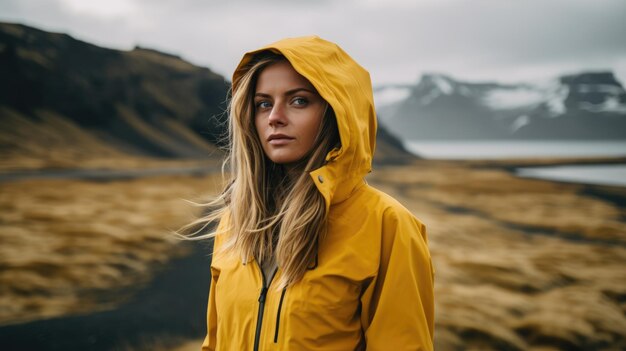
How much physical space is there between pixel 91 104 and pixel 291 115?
7774 centimetres

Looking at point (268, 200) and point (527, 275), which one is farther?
point (527, 275)

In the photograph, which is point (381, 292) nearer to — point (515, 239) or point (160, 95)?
point (515, 239)

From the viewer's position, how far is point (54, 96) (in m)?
66.4

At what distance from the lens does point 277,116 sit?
1997 mm

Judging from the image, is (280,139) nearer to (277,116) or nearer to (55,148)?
(277,116)

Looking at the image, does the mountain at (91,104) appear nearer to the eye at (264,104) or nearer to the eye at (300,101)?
the eye at (264,104)

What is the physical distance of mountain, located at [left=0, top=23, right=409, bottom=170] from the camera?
54250 millimetres

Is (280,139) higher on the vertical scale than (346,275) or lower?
higher

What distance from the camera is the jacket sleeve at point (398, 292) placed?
1.87m

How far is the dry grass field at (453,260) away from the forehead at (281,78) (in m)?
2.33

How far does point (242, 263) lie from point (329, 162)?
744 millimetres

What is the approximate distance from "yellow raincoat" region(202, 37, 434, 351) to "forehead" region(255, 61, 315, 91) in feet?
0.32

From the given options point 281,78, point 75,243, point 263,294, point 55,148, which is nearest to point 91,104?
point 55,148

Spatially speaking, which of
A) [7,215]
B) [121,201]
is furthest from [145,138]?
[7,215]
